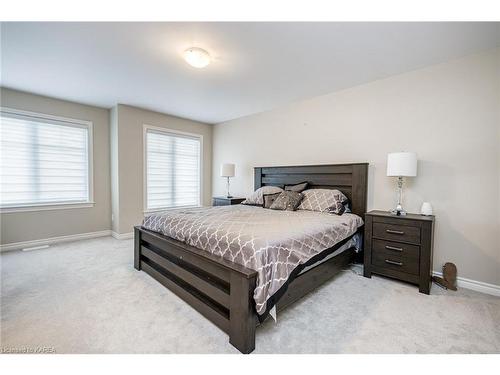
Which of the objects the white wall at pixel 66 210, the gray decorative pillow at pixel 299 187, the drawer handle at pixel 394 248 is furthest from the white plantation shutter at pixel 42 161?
the drawer handle at pixel 394 248

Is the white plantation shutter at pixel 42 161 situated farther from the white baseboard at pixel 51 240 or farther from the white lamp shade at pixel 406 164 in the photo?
the white lamp shade at pixel 406 164

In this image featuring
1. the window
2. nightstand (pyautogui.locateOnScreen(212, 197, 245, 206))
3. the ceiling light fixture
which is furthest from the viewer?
the window

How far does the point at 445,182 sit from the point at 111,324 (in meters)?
3.46

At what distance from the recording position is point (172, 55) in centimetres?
240

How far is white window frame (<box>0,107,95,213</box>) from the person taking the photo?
11.2 feet

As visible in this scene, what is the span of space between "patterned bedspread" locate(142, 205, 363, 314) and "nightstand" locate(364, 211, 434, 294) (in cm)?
27

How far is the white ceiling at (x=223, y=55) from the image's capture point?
197 cm

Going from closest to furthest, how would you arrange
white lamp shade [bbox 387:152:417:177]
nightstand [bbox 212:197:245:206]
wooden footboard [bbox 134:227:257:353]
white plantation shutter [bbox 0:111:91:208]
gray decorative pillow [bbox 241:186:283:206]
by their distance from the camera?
wooden footboard [bbox 134:227:257:353]
white lamp shade [bbox 387:152:417:177]
white plantation shutter [bbox 0:111:91:208]
gray decorative pillow [bbox 241:186:283:206]
nightstand [bbox 212:197:245:206]

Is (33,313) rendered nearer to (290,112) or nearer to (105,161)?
(105,161)

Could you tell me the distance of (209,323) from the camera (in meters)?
1.77

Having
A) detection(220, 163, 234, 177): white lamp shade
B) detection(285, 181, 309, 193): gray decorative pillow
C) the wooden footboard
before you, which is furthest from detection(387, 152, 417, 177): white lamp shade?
detection(220, 163, 234, 177): white lamp shade

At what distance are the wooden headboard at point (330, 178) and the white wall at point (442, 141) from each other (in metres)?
0.14

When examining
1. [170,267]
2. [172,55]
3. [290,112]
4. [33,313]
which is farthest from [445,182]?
[33,313]

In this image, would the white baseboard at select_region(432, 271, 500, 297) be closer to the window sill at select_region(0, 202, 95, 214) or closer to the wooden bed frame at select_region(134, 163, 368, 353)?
the wooden bed frame at select_region(134, 163, 368, 353)
